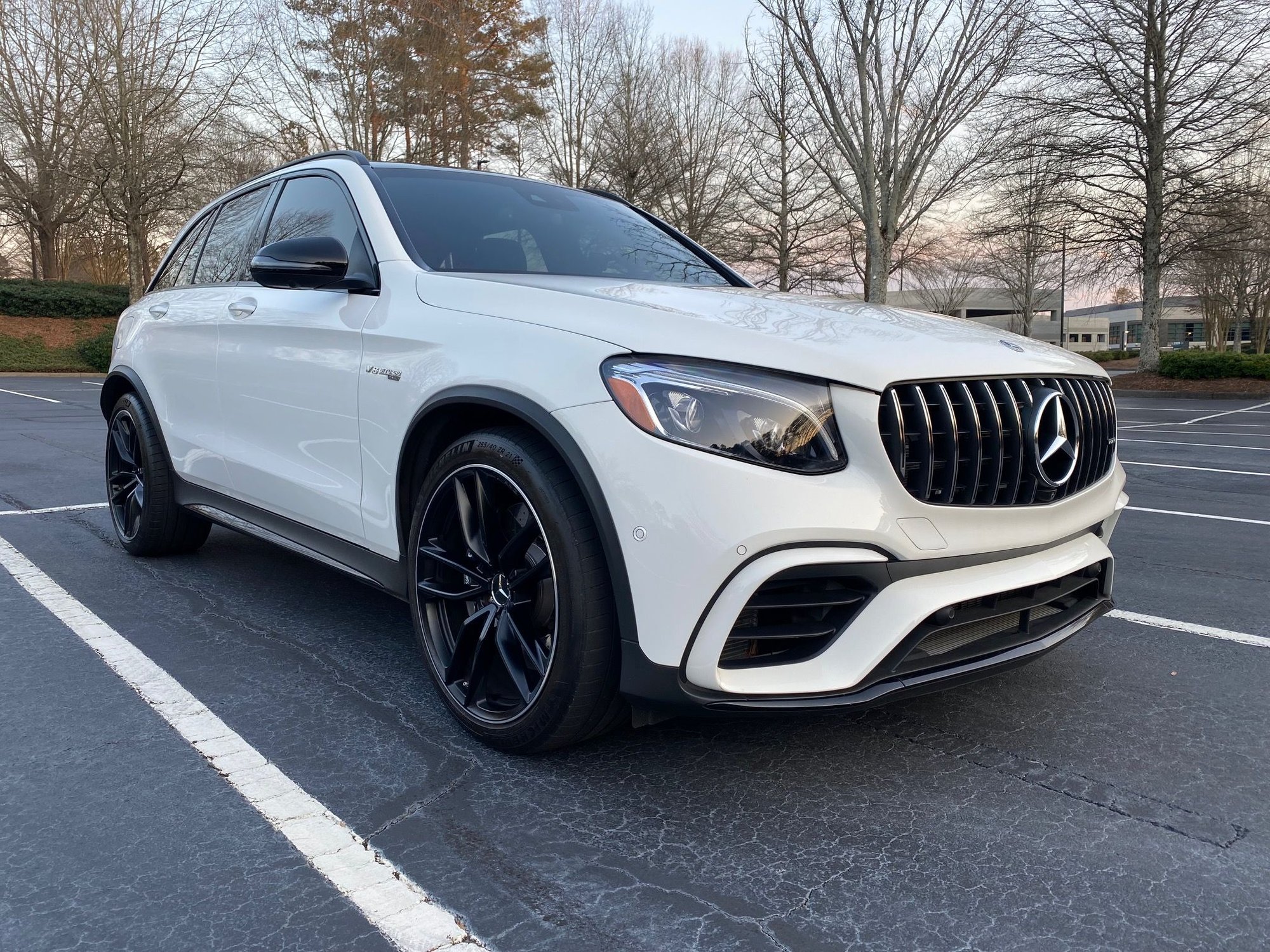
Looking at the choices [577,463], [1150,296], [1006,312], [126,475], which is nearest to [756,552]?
[577,463]

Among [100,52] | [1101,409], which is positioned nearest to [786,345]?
[1101,409]

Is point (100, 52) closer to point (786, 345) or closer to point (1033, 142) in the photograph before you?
point (1033, 142)

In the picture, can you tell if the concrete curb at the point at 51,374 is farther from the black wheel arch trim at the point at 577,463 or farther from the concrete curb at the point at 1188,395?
the concrete curb at the point at 1188,395

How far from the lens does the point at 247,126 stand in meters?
26.4

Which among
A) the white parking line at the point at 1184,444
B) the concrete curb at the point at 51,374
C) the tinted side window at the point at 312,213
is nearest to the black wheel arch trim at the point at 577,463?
the tinted side window at the point at 312,213

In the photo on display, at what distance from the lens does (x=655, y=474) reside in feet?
7.03

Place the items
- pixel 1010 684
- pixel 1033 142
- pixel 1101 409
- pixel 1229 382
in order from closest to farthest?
1. pixel 1101 409
2. pixel 1010 684
3. pixel 1229 382
4. pixel 1033 142

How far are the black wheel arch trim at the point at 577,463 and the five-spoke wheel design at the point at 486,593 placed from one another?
0.17 m

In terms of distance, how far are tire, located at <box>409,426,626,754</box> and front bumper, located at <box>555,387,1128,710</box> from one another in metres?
0.13

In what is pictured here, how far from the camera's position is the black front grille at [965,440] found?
2.23 meters

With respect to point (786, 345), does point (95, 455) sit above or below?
below

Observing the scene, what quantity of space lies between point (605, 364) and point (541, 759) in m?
1.10

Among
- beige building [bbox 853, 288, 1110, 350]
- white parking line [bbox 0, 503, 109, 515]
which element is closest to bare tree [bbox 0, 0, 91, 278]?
beige building [bbox 853, 288, 1110, 350]

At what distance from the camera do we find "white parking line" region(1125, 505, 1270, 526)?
6.12 m
